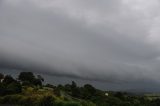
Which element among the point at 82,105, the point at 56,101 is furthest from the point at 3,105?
the point at 82,105

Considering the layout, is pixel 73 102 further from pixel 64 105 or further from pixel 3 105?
pixel 3 105

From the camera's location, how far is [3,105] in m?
198

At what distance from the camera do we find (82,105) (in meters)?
199

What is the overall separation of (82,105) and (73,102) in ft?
17.6

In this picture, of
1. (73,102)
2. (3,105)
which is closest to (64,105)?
(73,102)

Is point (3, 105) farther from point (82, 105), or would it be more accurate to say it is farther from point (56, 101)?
point (82, 105)

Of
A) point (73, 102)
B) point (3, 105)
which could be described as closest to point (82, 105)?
point (73, 102)

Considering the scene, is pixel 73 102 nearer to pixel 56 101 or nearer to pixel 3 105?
pixel 56 101

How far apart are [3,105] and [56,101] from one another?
88.0 feet

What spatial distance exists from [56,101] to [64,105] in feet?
22.0

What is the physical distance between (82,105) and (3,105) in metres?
40.0

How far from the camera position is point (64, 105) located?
19400cm

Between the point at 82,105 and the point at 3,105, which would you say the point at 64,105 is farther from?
the point at 3,105
